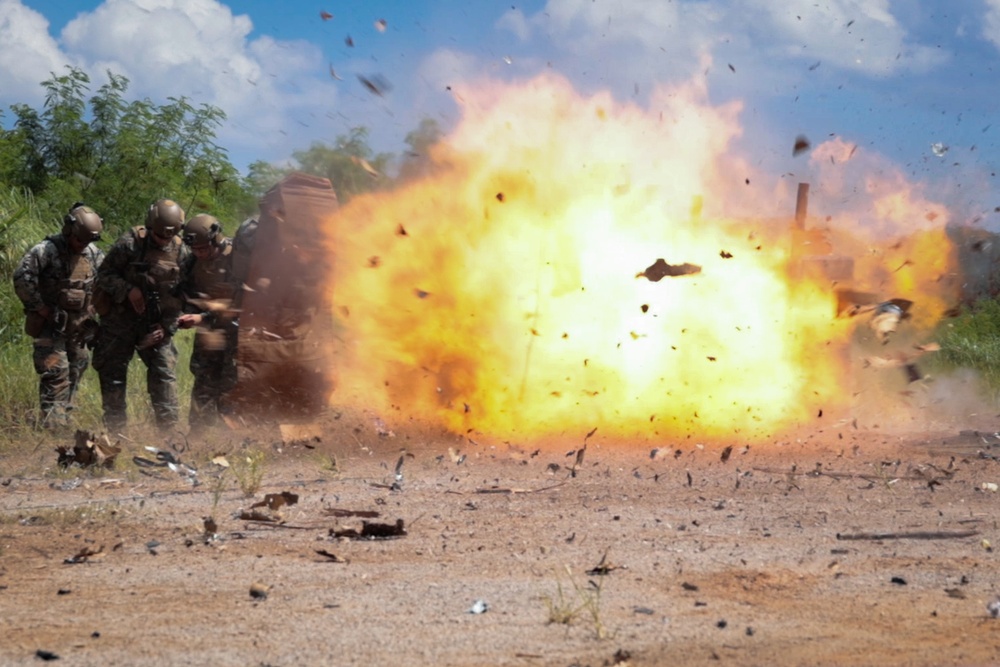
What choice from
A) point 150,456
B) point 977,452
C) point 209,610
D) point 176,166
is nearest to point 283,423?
point 150,456

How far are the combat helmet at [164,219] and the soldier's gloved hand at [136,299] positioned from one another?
1.69 ft

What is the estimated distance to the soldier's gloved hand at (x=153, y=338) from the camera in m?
9.73

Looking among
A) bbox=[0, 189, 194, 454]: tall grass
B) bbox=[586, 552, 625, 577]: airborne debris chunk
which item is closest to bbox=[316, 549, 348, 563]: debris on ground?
bbox=[586, 552, 625, 577]: airborne debris chunk

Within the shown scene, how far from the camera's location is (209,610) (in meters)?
4.41

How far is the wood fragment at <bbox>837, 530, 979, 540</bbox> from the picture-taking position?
5.83 m

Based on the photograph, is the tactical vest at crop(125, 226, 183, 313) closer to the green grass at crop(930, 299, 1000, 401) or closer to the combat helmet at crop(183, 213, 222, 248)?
the combat helmet at crop(183, 213, 222, 248)

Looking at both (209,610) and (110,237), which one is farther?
(110,237)

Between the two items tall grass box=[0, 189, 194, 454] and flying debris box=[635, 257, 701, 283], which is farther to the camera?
tall grass box=[0, 189, 194, 454]

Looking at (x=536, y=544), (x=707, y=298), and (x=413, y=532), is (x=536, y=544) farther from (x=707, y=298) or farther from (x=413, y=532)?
(x=707, y=298)

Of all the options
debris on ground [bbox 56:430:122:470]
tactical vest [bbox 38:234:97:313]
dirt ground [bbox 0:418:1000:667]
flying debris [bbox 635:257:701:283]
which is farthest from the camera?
tactical vest [bbox 38:234:97:313]

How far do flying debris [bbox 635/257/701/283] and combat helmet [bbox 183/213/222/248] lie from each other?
3.60 meters

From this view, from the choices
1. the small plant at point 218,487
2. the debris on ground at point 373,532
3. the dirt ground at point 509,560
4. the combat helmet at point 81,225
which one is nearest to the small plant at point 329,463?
the dirt ground at point 509,560

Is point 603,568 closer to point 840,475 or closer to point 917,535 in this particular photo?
point 917,535

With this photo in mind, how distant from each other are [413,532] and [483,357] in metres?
3.51
